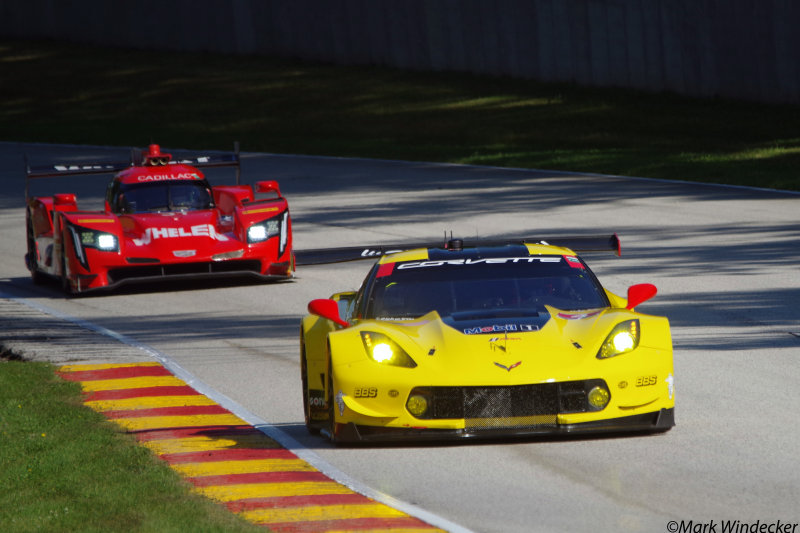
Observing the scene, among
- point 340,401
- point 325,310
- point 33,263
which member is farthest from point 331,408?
point 33,263

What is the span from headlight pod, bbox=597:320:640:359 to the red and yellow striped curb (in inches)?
67.8

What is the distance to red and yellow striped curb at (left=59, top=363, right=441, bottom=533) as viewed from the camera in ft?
21.1

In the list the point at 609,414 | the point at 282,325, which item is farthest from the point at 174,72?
the point at 609,414

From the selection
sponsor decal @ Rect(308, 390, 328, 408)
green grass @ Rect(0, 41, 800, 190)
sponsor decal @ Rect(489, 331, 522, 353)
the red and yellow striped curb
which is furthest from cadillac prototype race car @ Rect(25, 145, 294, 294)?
green grass @ Rect(0, 41, 800, 190)

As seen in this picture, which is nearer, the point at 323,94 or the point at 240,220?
the point at 240,220

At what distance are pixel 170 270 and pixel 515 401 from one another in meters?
9.23

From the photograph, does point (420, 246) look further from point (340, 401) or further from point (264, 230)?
point (264, 230)

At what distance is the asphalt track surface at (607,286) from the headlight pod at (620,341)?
1.72ft

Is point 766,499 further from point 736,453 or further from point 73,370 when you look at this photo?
point 73,370

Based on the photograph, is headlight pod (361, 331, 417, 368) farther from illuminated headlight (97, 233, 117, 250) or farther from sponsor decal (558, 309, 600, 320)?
illuminated headlight (97, 233, 117, 250)

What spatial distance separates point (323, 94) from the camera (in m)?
42.7

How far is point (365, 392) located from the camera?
7.67 metres

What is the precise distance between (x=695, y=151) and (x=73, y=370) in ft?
70.3

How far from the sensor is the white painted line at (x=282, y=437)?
641 cm
